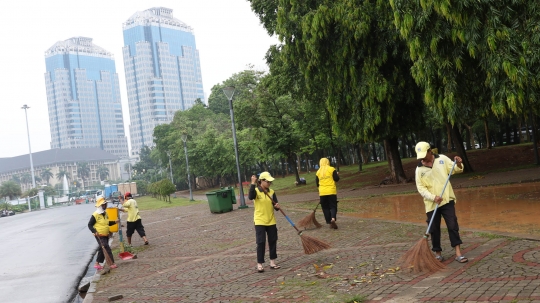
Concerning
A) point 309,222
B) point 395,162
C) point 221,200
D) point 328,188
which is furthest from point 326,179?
point 395,162

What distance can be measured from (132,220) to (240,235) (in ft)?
9.74

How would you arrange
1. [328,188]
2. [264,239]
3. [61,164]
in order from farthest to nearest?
[61,164], [328,188], [264,239]

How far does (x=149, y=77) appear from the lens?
606 ft

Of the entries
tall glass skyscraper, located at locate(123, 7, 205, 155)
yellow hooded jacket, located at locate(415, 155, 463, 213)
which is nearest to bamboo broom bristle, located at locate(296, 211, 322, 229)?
yellow hooded jacket, located at locate(415, 155, 463, 213)

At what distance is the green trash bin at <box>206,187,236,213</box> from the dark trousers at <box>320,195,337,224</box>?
390 inches

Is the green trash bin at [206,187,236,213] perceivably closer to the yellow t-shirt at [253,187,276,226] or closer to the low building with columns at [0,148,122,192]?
the yellow t-shirt at [253,187,276,226]

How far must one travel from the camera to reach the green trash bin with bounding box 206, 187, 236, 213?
21656 millimetres

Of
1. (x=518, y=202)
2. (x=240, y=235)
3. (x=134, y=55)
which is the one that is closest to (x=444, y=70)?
(x=518, y=202)

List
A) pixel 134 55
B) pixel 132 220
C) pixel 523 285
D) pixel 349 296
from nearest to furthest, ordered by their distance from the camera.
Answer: pixel 523 285 → pixel 349 296 → pixel 132 220 → pixel 134 55

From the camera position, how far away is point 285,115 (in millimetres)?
34344

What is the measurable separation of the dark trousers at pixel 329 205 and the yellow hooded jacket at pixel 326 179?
4.6 inches

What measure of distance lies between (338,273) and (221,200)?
48.3 feet

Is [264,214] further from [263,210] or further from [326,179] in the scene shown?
[326,179]

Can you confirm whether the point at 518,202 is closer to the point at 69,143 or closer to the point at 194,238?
the point at 194,238
